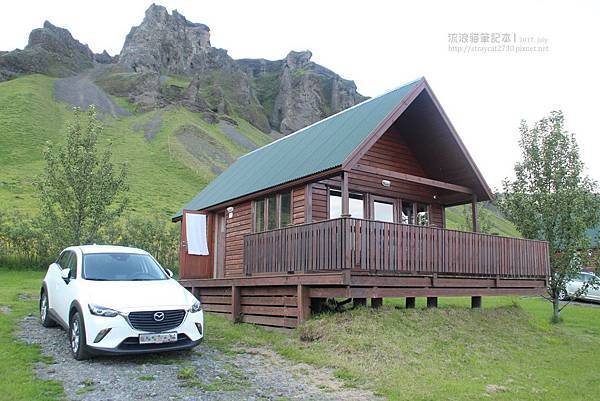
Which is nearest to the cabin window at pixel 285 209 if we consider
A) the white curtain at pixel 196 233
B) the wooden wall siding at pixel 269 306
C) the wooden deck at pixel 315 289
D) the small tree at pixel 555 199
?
the wooden deck at pixel 315 289

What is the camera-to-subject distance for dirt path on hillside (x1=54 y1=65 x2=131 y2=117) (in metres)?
85.9

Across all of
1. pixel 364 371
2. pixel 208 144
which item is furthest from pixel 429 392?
pixel 208 144

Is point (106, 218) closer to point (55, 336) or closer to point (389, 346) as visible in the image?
point (55, 336)

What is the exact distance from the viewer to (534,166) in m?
18.7

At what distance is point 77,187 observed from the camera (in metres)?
16.8

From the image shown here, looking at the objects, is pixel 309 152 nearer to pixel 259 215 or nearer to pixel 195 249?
pixel 259 215

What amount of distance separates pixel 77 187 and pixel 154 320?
9745 millimetres

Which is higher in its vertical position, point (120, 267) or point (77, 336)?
point (120, 267)

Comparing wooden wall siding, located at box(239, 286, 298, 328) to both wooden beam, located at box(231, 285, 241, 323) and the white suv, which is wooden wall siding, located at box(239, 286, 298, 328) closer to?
wooden beam, located at box(231, 285, 241, 323)

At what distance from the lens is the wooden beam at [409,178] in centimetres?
1285

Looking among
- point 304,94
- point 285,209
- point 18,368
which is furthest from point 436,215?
point 304,94

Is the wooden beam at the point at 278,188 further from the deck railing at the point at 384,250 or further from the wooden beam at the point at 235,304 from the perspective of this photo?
the wooden beam at the point at 235,304

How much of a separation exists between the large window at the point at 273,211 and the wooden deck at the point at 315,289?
226 cm

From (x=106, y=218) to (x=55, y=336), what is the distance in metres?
7.49
